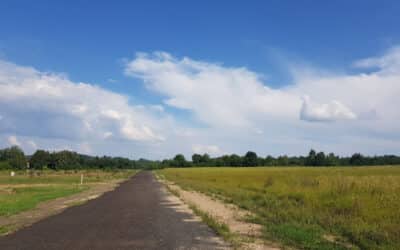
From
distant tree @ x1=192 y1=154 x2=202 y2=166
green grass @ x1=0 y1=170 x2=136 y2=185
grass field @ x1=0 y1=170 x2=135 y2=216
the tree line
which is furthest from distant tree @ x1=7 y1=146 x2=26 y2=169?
distant tree @ x1=192 y1=154 x2=202 y2=166

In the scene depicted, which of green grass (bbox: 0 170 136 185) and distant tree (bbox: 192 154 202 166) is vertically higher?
distant tree (bbox: 192 154 202 166)

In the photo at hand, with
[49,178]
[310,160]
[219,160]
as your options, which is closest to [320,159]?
[310,160]

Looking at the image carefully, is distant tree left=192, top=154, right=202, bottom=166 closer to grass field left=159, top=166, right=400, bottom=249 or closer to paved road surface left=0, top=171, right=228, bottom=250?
grass field left=159, top=166, right=400, bottom=249

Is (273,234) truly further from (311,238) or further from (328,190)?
(328,190)

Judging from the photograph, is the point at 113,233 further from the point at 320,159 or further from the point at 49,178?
the point at 320,159

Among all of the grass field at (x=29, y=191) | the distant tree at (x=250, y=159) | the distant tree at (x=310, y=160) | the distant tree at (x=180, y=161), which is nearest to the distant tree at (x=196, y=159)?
the distant tree at (x=180, y=161)

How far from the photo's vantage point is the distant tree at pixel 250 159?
496ft

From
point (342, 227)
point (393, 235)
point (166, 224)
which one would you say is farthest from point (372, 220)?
point (166, 224)

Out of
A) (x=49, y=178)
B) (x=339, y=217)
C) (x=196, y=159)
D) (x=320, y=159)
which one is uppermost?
(x=196, y=159)

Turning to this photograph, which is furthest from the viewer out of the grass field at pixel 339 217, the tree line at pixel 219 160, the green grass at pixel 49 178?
the tree line at pixel 219 160

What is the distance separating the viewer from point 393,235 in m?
9.71

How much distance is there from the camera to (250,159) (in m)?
153

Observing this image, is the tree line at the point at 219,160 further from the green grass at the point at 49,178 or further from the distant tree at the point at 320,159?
the green grass at the point at 49,178

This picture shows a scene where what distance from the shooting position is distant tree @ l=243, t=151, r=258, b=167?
15112 centimetres
